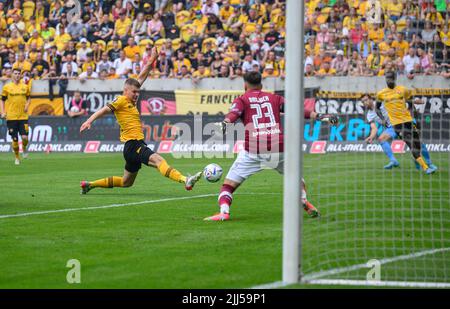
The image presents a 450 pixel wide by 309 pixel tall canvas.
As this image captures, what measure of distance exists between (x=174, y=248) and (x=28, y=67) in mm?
26986

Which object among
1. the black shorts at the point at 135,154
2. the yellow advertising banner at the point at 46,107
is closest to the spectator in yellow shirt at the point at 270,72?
the yellow advertising banner at the point at 46,107

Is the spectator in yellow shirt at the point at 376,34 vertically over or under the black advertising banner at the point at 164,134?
over

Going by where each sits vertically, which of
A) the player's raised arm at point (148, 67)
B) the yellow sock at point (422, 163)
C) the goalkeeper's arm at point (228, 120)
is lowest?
the yellow sock at point (422, 163)

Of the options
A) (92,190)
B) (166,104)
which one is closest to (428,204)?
(92,190)

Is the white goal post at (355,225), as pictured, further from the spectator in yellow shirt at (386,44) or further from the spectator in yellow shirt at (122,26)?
the spectator in yellow shirt at (122,26)

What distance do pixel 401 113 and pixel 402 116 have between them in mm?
79

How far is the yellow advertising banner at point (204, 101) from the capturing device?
101 feet

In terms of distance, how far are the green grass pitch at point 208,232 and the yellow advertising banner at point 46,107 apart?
47.9 feet

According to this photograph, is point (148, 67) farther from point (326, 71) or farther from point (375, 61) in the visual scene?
point (375, 61)

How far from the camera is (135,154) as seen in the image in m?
15.5

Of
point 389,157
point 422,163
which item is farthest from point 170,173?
point 389,157

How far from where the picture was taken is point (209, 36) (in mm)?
34031

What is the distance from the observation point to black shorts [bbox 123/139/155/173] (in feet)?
50.8
